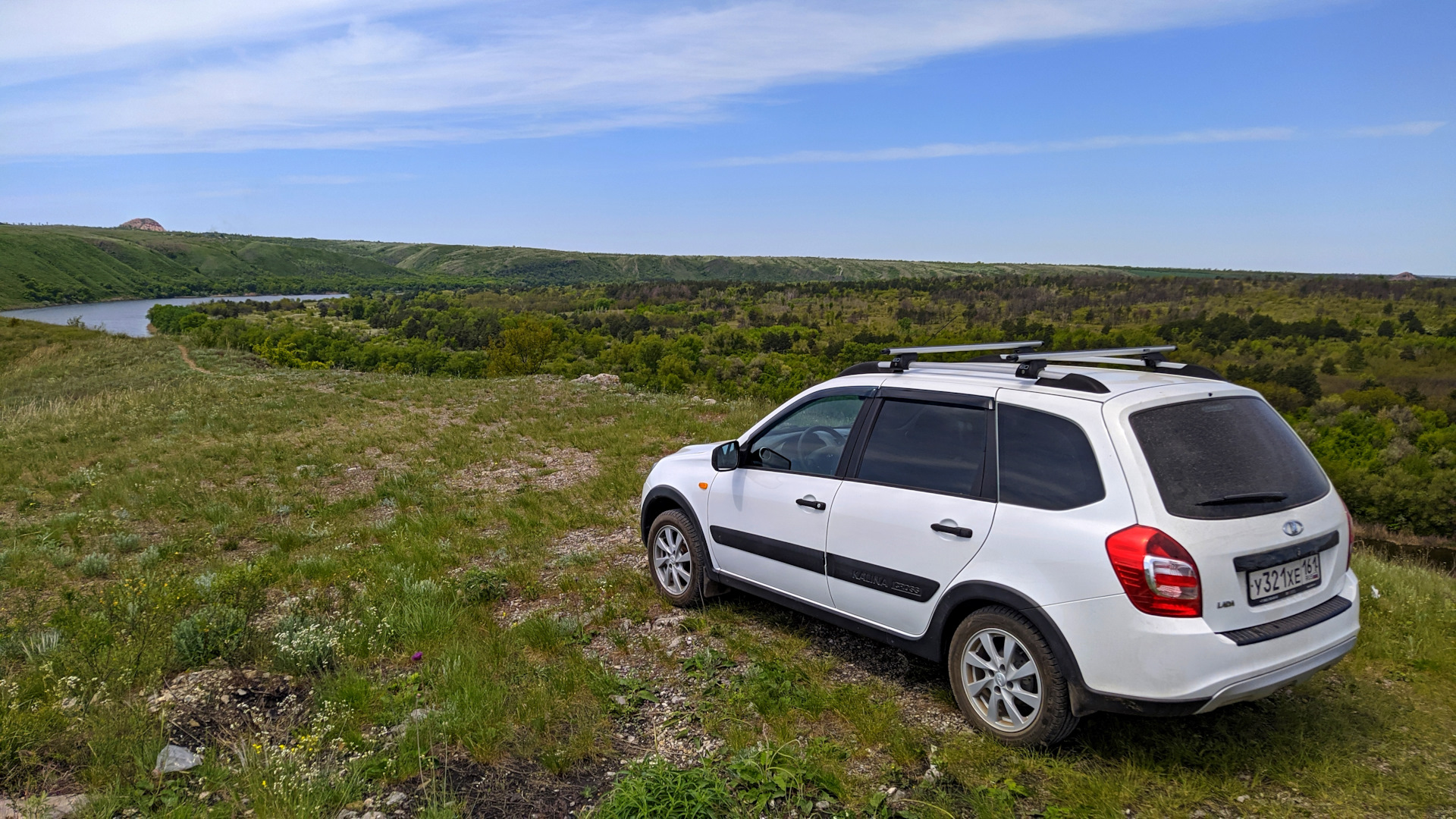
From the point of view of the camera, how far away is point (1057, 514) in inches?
125

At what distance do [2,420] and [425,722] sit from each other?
22745 mm

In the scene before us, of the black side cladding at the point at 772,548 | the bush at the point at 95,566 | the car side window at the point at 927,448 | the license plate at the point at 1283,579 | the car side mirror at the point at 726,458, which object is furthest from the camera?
the bush at the point at 95,566

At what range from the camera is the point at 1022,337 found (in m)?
31.0

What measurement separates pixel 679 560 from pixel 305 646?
8.08 feet

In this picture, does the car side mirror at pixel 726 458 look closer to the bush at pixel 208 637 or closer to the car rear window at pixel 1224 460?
the car rear window at pixel 1224 460

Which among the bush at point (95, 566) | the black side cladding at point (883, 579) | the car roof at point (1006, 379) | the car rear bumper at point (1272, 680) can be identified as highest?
the car roof at point (1006, 379)

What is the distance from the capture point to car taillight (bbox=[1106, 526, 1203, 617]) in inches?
113

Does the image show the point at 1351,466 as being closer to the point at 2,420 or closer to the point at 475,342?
the point at 2,420

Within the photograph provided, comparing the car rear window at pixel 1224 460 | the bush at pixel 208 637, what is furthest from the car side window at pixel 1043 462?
the bush at pixel 208 637

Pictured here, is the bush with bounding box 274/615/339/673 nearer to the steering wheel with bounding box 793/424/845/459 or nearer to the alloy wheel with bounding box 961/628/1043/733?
the steering wheel with bounding box 793/424/845/459

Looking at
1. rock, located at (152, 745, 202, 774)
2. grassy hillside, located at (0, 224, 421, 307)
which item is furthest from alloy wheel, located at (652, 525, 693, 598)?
grassy hillside, located at (0, 224, 421, 307)

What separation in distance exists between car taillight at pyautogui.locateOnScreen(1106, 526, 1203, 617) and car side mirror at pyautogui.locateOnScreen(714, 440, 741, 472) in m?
2.51

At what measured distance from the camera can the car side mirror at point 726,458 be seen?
484 centimetres

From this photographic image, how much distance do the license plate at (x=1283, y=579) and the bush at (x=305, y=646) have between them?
16.1 ft
